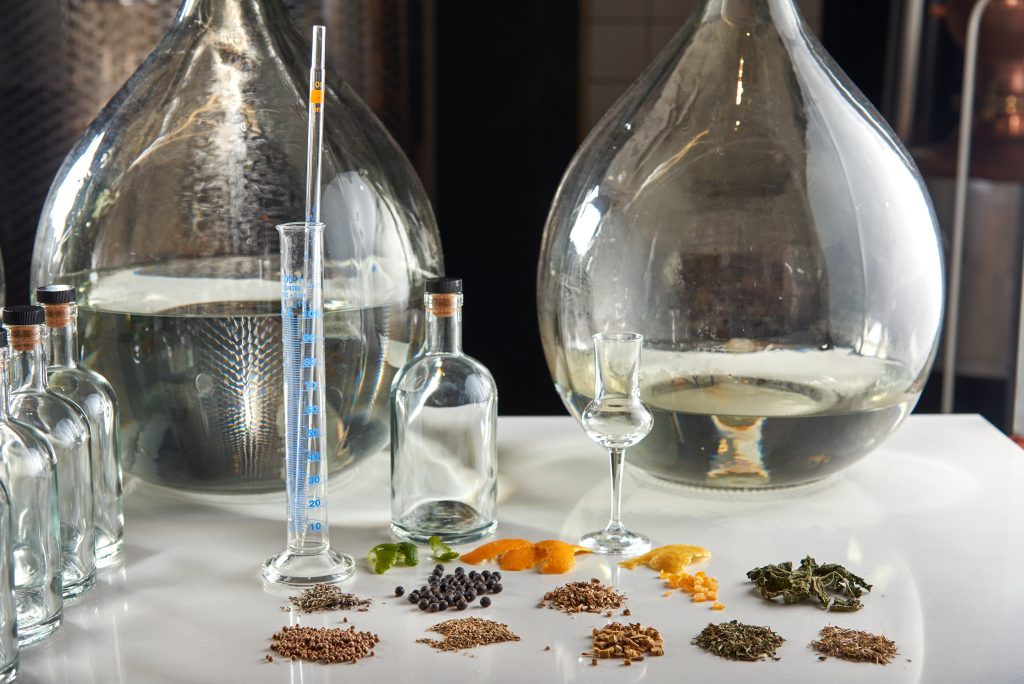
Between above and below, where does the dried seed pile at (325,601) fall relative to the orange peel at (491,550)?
below

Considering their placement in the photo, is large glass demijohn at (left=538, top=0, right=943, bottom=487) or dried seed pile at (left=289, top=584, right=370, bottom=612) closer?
dried seed pile at (left=289, top=584, right=370, bottom=612)

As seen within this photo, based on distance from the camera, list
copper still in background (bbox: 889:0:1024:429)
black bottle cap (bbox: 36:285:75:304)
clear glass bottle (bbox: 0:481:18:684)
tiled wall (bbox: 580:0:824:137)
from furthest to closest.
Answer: tiled wall (bbox: 580:0:824:137) < copper still in background (bbox: 889:0:1024:429) < black bottle cap (bbox: 36:285:75:304) < clear glass bottle (bbox: 0:481:18:684)

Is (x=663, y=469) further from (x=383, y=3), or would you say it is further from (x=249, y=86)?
(x=383, y=3)

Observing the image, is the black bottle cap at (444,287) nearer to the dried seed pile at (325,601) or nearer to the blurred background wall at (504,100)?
the dried seed pile at (325,601)

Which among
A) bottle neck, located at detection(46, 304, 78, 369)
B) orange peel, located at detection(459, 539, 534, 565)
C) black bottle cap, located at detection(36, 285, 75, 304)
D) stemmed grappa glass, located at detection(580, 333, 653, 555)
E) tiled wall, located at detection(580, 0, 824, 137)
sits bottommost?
orange peel, located at detection(459, 539, 534, 565)

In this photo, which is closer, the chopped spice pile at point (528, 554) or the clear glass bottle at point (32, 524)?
the clear glass bottle at point (32, 524)

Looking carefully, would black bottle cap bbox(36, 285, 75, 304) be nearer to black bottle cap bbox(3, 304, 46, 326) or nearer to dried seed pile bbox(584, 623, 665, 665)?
black bottle cap bbox(3, 304, 46, 326)

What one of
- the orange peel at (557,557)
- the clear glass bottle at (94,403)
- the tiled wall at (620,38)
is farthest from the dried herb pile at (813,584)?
the tiled wall at (620,38)

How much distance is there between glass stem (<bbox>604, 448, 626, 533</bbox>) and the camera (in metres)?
0.86

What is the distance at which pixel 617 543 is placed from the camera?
2.86 feet

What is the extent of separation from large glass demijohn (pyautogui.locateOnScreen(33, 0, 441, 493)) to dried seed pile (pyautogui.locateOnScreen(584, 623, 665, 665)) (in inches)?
12.7

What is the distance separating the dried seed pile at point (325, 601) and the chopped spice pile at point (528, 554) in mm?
103

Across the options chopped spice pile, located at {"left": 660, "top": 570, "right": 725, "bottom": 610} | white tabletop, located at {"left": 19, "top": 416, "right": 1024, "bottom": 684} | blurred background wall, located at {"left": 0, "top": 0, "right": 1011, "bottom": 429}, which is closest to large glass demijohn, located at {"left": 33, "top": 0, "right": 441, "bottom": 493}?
white tabletop, located at {"left": 19, "top": 416, "right": 1024, "bottom": 684}

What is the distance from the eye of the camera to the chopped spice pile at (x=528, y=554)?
2.72ft
